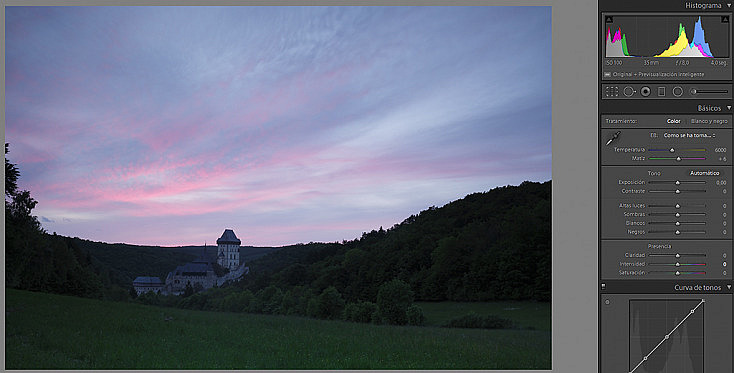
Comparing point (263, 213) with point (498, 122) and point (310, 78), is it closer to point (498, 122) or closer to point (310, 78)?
point (310, 78)

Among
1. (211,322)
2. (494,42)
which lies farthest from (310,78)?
(211,322)

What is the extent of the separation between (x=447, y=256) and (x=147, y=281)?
8.80 metres

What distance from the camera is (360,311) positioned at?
12.4m

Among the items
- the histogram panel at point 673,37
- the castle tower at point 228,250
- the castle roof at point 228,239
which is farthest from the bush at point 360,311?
the histogram panel at point 673,37

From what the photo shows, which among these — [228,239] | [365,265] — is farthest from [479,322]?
[228,239]

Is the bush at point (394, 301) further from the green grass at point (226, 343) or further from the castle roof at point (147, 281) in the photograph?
the castle roof at point (147, 281)

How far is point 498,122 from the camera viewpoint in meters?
11.2

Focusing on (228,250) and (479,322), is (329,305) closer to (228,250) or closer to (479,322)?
(228,250)

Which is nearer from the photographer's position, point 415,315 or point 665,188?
point 665,188

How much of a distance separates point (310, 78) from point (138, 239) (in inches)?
236

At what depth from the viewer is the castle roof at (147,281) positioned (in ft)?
44.1

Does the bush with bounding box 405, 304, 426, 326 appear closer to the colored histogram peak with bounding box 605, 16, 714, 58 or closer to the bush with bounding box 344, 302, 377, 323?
the bush with bounding box 344, 302, 377, 323

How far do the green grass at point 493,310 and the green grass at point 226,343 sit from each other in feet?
1.69

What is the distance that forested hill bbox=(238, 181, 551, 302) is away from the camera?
1175 cm
